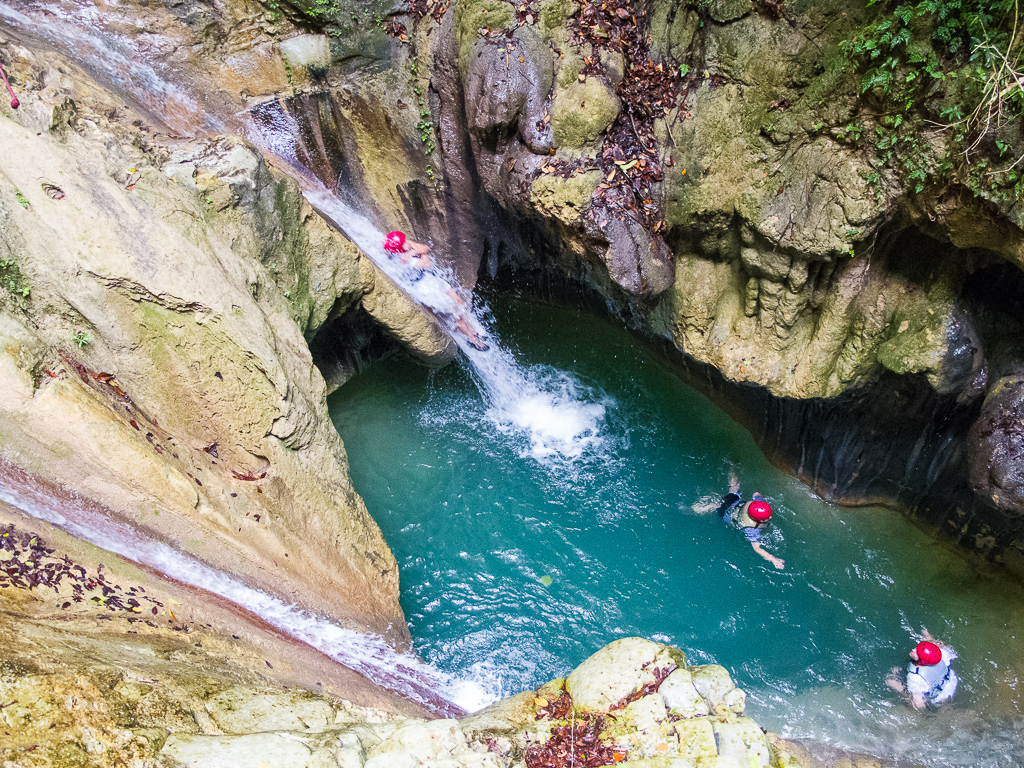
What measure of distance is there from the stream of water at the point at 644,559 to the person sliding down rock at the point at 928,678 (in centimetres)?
12

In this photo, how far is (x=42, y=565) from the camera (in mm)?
3410

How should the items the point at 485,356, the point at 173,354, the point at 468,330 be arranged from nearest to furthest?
1. the point at 173,354
2. the point at 468,330
3. the point at 485,356

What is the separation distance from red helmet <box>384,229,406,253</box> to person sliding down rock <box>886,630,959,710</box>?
6.28 metres

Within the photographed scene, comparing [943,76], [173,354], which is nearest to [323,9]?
[173,354]

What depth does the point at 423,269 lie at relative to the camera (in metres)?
7.04

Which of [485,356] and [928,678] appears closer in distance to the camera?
[928,678]

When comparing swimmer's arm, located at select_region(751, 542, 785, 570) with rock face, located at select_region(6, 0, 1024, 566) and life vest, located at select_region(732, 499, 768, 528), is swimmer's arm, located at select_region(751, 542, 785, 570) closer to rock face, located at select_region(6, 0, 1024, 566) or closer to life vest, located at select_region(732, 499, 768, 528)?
life vest, located at select_region(732, 499, 768, 528)

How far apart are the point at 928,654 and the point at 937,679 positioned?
35cm

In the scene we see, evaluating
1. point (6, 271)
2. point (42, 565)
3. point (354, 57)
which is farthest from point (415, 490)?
point (354, 57)

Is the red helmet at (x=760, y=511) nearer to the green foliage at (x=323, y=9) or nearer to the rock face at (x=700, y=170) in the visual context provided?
the rock face at (x=700, y=170)

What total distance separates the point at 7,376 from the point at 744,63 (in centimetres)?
552

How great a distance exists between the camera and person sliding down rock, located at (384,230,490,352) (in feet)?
22.1

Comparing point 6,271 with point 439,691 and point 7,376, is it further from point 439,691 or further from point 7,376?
point 439,691

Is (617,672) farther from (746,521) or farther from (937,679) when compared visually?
(937,679)
